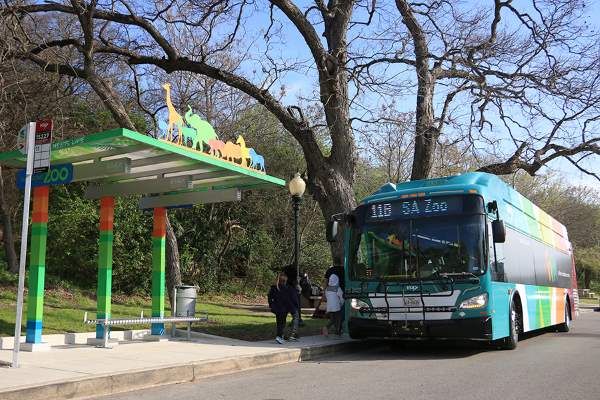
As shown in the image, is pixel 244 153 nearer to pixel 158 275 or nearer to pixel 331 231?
pixel 331 231

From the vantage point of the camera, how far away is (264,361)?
10.1 m

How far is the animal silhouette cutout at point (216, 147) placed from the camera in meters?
11.3

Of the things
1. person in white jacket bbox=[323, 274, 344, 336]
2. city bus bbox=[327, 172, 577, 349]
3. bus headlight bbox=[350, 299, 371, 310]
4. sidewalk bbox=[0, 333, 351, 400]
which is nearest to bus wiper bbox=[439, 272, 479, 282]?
city bus bbox=[327, 172, 577, 349]

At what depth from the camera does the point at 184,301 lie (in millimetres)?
13008

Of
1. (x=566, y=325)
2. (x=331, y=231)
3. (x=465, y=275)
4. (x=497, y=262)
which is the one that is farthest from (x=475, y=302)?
(x=566, y=325)

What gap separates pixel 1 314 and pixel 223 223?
15.1 metres

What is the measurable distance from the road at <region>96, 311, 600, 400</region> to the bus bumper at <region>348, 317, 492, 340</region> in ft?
1.48

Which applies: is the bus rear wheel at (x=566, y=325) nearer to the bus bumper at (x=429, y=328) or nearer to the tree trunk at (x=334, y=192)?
the tree trunk at (x=334, y=192)

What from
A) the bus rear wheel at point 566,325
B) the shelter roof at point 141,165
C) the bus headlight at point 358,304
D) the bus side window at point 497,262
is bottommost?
the bus rear wheel at point 566,325

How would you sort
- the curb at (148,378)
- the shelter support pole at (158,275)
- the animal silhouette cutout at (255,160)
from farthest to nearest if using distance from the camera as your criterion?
1. the animal silhouette cutout at (255,160)
2. the shelter support pole at (158,275)
3. the curb at (148,378)

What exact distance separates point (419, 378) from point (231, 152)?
5.84m

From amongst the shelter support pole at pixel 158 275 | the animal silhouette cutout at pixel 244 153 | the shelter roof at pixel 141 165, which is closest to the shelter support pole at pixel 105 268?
the shelter roof at pixel 141 165

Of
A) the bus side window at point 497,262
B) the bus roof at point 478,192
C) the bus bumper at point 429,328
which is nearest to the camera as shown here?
the bus bumper at point 429,328

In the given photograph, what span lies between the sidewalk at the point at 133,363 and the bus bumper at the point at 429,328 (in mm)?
1217
